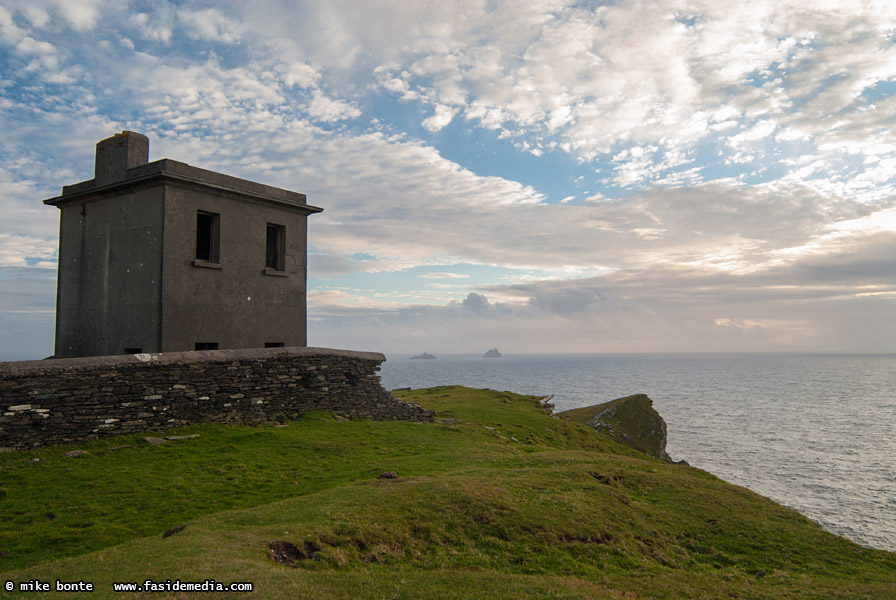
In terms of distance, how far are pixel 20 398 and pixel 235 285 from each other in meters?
10.5

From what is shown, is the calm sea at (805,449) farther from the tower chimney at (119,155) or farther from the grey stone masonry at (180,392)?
the tower chimney at (119,155)

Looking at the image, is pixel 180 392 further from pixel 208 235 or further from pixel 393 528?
pixel 393 528

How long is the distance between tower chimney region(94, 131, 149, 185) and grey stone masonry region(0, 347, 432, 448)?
10.1 meters

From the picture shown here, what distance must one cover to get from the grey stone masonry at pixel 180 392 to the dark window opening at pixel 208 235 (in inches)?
223

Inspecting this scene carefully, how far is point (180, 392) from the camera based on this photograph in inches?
767

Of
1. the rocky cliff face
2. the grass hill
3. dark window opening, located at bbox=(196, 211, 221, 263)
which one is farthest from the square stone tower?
the rocky cliff face

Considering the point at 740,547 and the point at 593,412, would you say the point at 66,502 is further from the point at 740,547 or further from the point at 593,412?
the point at 593,412

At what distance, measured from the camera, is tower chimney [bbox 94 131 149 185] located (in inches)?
957

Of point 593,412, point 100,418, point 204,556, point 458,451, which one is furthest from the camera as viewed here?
point 593,412

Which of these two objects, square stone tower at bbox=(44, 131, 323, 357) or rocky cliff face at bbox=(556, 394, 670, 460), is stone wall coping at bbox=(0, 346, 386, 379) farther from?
rocky cliff face at bbox=(556, 394, 670, 460)

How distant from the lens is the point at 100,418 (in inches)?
679

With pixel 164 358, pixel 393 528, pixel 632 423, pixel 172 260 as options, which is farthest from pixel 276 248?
pixel 632 423

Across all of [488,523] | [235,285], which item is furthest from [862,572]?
[235,285]

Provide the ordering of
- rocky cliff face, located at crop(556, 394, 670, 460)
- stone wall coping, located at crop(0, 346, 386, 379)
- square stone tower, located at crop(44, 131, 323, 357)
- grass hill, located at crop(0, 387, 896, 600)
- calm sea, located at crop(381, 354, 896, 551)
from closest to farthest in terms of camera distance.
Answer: grass hill, located at crop(0, 387, 896, 600)
stone wall coping, located at crop(0, 346, 386, 379)
square stone tower, located at crop(44, 131, 323, 357)
calm sea, located at crop(381, 354, 896, 551)
rocky cliff face, located at crop(556, 394, 670, 460)
